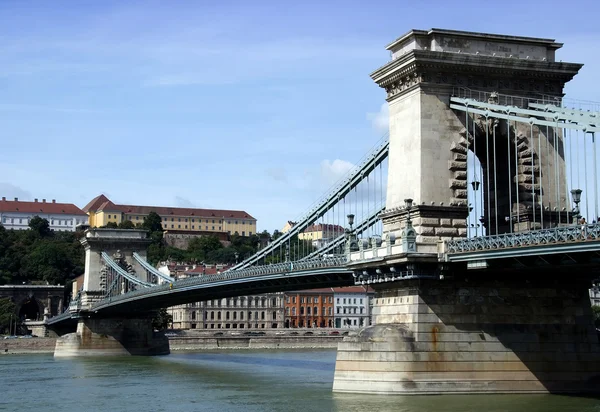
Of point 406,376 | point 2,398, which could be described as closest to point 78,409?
point 2,398

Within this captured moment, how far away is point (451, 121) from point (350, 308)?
96.6 metres

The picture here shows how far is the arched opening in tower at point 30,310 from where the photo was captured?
12975cm

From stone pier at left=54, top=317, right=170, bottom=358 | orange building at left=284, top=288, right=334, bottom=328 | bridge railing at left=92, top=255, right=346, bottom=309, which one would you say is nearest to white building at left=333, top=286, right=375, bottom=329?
orange building at left=284, top=288, right=334, bottom=328

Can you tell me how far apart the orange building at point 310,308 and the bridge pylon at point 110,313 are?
129 feet

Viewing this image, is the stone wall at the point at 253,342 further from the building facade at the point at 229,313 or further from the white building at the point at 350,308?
the white building at the point at 350,308

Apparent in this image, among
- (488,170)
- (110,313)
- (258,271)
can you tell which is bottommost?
(110,313)

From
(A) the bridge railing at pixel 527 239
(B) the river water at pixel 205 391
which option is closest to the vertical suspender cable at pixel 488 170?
(A) the bridge railing at pixel 527 239

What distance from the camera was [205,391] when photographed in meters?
45.0

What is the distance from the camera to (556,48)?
3862 centimetres

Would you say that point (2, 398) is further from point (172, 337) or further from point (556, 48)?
point (172, 337)

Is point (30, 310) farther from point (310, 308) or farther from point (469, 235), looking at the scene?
point (469, 235)

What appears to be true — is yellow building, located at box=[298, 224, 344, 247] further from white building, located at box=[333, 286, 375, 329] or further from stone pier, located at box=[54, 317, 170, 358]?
white building, located at box=[333, 286, 375, 329]

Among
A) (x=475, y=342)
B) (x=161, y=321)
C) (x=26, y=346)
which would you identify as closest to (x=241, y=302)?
(x=161, y=321)

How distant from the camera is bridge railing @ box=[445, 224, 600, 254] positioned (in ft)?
92.8
